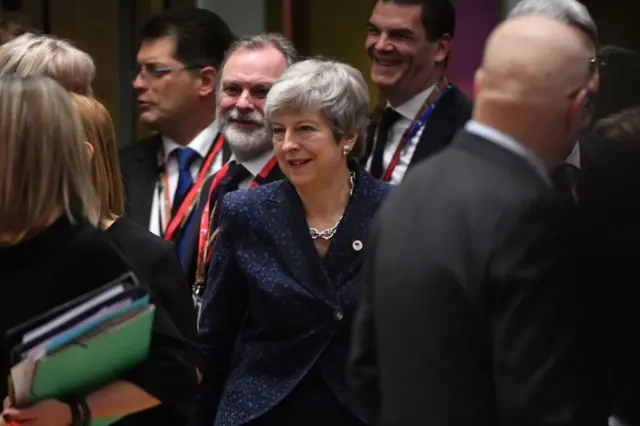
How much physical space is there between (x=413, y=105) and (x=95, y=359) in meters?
2.26

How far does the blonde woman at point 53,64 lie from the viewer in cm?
344

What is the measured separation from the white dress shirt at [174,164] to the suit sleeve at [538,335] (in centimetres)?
248

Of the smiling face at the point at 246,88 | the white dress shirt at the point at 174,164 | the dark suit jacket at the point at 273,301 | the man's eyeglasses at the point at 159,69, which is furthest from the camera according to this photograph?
the man's eyeglasses at the point at 159,69

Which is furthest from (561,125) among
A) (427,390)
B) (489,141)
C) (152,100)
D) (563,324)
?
(152,100)

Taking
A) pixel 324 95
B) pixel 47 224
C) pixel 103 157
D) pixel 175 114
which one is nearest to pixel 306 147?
pixel 324 95

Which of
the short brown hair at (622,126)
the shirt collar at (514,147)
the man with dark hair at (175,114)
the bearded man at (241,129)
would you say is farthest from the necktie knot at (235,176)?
the shirt collar at (514,147)

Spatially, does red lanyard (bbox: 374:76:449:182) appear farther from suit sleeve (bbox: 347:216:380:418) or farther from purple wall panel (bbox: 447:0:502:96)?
suit sleeve (bbox: 347:216:380:418)

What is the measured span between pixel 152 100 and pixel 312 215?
72.0 inches

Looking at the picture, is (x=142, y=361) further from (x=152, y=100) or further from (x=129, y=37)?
(x=129, y=37)

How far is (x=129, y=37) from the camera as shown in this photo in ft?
23.6

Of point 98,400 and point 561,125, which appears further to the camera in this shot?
point 98,400

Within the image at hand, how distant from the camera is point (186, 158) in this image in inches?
181

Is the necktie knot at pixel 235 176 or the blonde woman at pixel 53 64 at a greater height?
the blonde woman at pixel 53 64

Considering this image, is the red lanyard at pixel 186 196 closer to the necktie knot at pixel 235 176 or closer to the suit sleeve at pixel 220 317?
the necktie knot at pixel 235 176
